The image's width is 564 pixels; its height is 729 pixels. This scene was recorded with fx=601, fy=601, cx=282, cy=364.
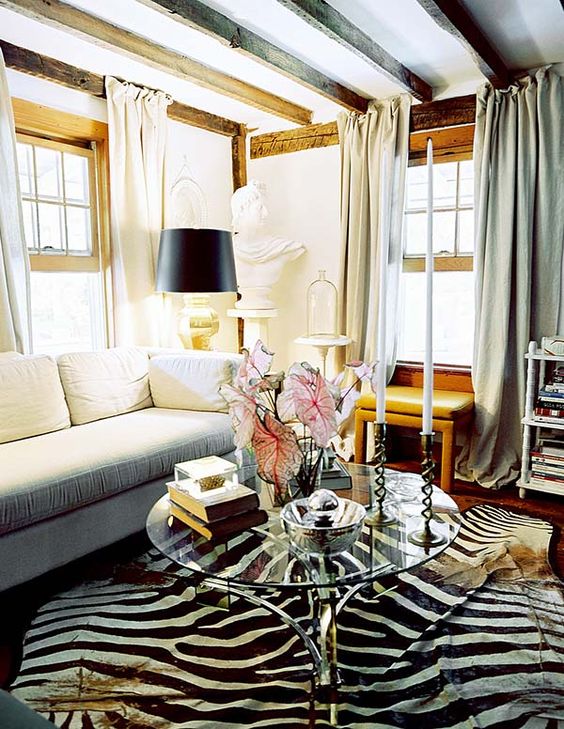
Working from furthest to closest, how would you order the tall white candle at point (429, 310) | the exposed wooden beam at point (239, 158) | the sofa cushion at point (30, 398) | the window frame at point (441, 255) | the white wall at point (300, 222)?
the exposed wooden beam at point (239, 158)
the white wall at point (300, 222)
the window frame at point (441, 255)
the sofa cushion at point (30, 398)
the tall white candle at point (429, 310)

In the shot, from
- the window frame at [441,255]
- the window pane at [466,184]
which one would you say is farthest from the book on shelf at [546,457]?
the window pane at [466,184]

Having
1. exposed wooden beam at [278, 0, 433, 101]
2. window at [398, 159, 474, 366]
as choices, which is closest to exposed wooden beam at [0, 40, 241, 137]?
exposed wooden beam at [278, 0, 433, 101]

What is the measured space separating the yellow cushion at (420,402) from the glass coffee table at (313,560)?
1.34 metres

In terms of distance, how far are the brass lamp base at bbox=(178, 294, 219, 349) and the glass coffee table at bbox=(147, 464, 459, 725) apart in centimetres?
197

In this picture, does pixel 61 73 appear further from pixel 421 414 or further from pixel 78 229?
pixel 421 414

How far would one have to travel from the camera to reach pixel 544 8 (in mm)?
2576

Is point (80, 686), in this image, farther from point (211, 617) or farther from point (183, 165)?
point (183, 165)

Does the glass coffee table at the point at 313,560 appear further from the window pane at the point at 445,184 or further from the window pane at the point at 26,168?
the window pane at the point at 445,184

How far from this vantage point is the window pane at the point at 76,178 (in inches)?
137

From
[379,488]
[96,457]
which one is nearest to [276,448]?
[379,488]

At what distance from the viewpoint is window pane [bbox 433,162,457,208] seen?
376 centimetres

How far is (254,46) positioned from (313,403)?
2.12 meters

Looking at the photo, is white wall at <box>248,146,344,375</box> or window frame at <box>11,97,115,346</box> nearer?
window frame at <box>11,97,115,346</box>

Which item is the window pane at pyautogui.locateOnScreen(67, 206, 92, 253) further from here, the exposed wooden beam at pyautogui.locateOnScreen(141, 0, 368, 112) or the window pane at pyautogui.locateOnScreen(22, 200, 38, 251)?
the exposed wooden beam at pyautogui.locateOnScreen(141, 0, 368, 112)
